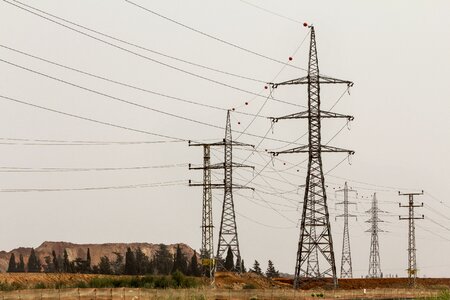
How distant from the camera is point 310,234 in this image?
67.6 metres

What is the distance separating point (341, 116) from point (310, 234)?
9295mm

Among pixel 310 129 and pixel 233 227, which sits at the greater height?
pixel 310 129

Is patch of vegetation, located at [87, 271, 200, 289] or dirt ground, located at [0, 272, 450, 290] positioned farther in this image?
dirt ground, located at [0, 272, 450, 290]

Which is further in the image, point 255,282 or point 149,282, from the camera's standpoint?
point 255,282

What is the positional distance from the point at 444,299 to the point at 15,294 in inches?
1029

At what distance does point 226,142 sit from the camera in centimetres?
8544

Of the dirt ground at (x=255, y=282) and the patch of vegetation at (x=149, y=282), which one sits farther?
the dirt ground at (x=255, y=282)

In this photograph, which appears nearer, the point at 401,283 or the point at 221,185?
the point at 221,185

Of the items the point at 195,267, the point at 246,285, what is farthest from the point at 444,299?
the point at 195,267

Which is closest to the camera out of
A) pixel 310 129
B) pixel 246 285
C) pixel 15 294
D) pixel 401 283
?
pixel 15 294

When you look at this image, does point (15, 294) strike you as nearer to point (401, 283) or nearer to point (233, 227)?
point (233, 227)

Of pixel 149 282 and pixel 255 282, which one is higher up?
pixel 149 282

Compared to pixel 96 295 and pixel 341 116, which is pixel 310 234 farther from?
pixel 96 295

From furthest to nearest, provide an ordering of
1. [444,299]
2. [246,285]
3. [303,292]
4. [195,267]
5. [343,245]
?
1. [195,267]
2. [343,245]
3. [246,285]
4. [303,292]
5. [444,299]
